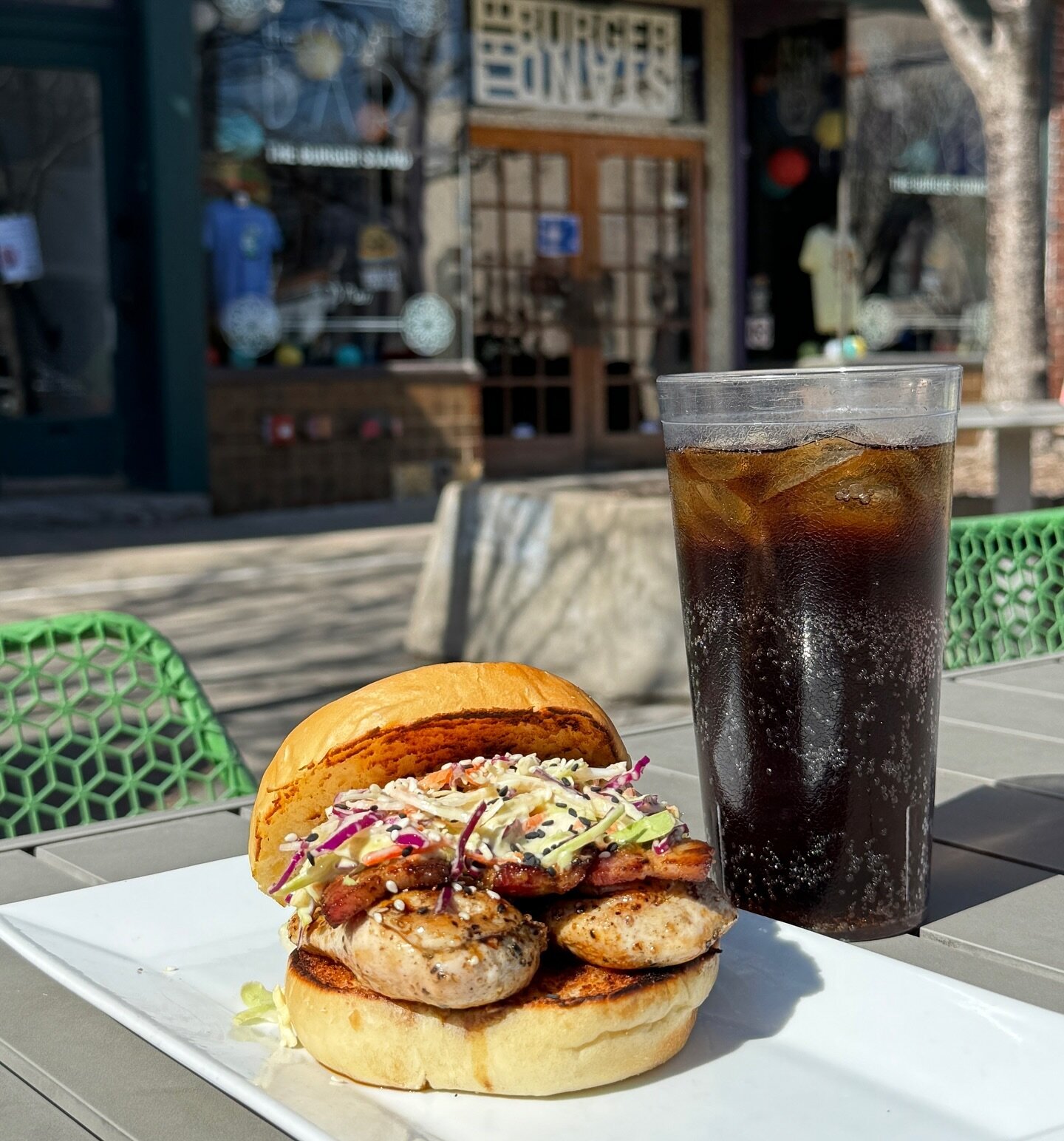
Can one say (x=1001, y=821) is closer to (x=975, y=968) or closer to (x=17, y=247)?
(x=975, y=968)

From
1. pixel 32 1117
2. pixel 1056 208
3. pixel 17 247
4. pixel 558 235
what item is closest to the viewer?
pixel 32 1117

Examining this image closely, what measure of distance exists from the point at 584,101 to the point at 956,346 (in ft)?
14.7

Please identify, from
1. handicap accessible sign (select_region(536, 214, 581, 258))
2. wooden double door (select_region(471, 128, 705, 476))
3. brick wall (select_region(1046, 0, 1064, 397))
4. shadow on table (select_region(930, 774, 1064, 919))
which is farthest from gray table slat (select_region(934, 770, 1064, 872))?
brick wall (select_region(1046, 0, 1064, 397))

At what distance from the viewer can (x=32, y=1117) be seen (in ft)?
3.27

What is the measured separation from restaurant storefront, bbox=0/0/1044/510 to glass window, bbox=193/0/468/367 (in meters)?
0.02

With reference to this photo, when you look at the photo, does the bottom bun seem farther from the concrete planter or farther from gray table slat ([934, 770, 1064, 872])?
the concrete planter

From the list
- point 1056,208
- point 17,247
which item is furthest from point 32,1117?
point 1056,208

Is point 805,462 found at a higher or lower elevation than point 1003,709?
higher

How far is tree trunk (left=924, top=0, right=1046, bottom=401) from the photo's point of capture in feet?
27.1

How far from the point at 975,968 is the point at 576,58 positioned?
40.6ft

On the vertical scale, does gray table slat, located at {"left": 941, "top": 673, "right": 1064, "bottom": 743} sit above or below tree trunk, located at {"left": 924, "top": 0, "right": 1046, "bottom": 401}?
below

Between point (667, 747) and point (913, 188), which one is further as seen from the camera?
point (913, 188)

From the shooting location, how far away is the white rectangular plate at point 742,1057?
982 millimetres

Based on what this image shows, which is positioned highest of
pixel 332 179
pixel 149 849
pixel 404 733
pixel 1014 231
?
pixel 332 179
